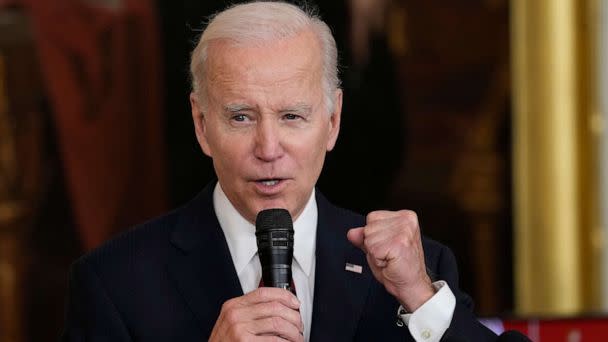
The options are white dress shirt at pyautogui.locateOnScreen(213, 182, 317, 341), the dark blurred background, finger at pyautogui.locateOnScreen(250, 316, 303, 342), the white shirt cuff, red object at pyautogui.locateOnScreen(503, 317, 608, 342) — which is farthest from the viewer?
the dark blurred background

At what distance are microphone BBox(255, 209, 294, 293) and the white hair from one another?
378 millimetres

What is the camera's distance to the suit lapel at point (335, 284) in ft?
7.28

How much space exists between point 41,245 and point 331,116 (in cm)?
278

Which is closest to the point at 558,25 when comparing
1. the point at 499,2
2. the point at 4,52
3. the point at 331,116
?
the point at 499,2

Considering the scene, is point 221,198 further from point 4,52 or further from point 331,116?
point 4,52

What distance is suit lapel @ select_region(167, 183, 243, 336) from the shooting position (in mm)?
2217

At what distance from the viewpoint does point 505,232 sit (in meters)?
5.19

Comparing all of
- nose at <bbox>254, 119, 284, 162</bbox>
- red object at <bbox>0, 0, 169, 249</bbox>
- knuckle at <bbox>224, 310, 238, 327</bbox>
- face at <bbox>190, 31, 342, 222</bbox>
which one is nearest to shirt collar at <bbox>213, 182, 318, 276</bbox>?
face at <bbox>190, 31, 342, 222</bbox>

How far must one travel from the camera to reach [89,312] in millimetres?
2188

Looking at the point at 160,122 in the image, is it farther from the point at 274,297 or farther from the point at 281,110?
the point at 274,297

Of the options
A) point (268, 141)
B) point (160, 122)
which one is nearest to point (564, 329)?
point (160, 122)

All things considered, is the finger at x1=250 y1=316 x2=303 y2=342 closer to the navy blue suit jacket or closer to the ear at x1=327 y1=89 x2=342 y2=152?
the navy blue suit jacket

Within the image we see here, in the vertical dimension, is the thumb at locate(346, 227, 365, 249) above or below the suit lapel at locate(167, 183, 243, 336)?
above

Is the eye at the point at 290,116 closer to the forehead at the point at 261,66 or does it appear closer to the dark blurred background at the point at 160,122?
the forehead at the point at 261,66
